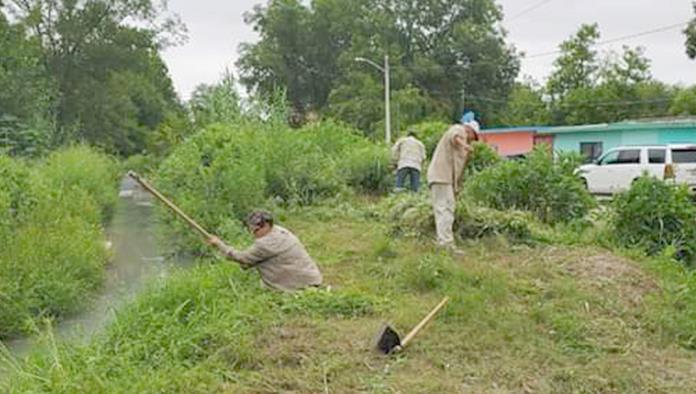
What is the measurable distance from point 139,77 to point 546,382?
38.5 meters

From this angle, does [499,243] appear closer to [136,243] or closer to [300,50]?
[136,243]

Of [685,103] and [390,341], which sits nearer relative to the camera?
[390,341]

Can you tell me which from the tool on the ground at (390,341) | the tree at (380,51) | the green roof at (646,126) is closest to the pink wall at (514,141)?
the green roof at (646,126)

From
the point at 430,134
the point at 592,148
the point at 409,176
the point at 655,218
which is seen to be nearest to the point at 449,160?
the point at 655,218

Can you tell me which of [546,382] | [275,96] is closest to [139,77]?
[275,96]

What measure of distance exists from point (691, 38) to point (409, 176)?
12266mm

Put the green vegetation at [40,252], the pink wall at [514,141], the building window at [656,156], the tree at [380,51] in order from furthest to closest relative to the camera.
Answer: the tree at [380,51], the pink wall at [514,141], the building window at [656,156], the green vegetation at [40,252]

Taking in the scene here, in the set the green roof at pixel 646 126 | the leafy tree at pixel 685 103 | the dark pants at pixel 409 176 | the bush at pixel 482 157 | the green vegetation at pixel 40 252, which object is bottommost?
the green vegetation at pixel 40 252

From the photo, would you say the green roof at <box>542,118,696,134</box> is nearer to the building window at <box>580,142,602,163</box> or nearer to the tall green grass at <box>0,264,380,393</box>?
the building window at <box>580,142,602,163</box>

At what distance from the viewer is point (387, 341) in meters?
5.21

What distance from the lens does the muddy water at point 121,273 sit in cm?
762

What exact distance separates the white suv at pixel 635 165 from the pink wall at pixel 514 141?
13.5 m

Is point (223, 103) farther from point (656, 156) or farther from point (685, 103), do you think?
point (685, 103)

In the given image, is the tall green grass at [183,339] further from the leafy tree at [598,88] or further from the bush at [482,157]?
the leafy tree at [598,88]
